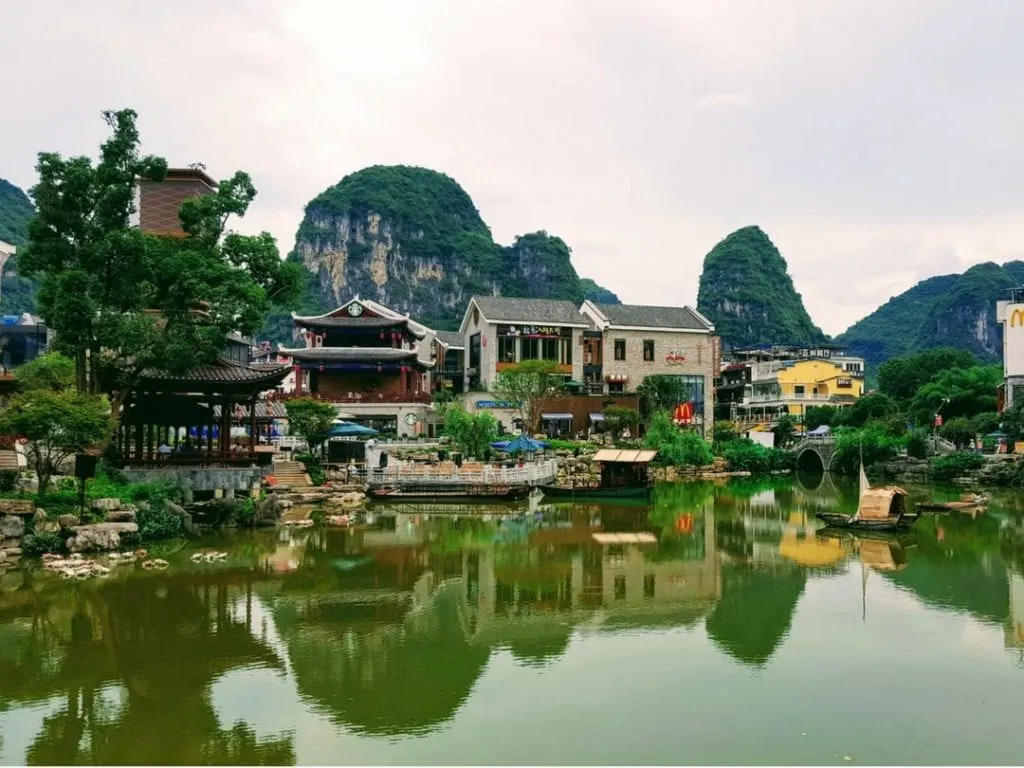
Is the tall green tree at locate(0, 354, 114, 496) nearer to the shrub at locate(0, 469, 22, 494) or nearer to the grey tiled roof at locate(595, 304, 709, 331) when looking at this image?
the shrub at locate(0, 469, 22, 494)

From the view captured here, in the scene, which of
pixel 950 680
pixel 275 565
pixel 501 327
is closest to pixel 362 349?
pixel 501 327

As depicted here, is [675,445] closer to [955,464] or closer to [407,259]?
[955,464]

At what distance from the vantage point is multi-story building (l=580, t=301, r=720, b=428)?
48.5 metres

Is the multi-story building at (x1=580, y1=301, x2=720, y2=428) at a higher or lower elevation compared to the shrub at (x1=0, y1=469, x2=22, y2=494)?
higher

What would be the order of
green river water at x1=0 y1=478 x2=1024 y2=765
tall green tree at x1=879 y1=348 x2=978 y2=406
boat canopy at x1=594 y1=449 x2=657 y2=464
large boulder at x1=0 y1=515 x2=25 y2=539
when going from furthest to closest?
1. tall green tree at x1=879 y1=348 x2=978 y2=406
2. boat canopy at x1=594 y1=449 x2=657 y2=464
3. large boulder at x1=0 y1=515 x2=25 y2=539
4. green river water at x1=0 y1=478 x2=1024 y2=765

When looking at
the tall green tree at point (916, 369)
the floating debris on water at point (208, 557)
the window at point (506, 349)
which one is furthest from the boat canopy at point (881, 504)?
the tall green tree at point (916, 369)

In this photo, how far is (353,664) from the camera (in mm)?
10180

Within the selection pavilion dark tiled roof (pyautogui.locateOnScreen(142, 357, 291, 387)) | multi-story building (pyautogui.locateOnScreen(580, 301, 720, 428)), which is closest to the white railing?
pavilion dark tiled roof (pyautogui.locateOnScreen(142, 357, 291, 387))

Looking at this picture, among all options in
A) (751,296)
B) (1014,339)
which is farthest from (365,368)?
(751,296)

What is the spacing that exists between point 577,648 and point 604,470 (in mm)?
18716

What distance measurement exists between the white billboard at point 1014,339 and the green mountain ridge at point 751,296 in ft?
162

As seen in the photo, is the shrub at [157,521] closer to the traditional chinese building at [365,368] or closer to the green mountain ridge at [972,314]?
the traditional chinese building at [365,368]

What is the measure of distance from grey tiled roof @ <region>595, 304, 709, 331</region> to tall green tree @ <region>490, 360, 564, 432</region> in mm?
9105

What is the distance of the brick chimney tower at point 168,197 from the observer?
3167cm
